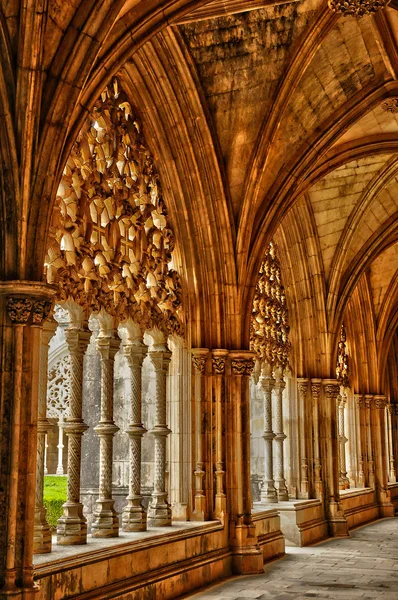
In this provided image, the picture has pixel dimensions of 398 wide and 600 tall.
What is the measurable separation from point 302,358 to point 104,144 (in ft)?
20.7

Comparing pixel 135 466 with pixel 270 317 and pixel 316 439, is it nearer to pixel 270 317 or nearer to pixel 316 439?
pixel 270 317

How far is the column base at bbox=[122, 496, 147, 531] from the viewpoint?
7676 millimetres

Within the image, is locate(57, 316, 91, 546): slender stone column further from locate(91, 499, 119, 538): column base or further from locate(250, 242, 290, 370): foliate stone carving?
locate(250, 242, 290, 370): foliate stone carving

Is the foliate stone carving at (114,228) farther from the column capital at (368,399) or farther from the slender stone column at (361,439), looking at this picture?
the column capital at (368,399)

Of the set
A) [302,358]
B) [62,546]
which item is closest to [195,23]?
[62,546]

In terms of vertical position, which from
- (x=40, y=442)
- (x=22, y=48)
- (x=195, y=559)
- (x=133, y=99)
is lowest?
(x=195, y=559)

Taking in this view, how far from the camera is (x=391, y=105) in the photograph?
400 inches

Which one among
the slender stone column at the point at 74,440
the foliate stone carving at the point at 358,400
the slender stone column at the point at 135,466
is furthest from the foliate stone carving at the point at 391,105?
the foliate stone carving at the point at 358,400

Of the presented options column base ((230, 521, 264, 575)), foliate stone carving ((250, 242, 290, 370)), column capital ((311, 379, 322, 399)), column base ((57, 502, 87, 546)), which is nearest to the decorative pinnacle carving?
column base ((57, 502, 87, 546))

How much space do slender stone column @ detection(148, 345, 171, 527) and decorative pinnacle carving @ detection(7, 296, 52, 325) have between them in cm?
324

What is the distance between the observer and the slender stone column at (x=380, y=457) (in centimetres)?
1666

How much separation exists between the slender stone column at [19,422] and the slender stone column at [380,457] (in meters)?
12.4

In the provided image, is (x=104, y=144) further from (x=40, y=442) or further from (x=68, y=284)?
(x=40, y=442)

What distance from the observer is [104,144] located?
24.6 ft
